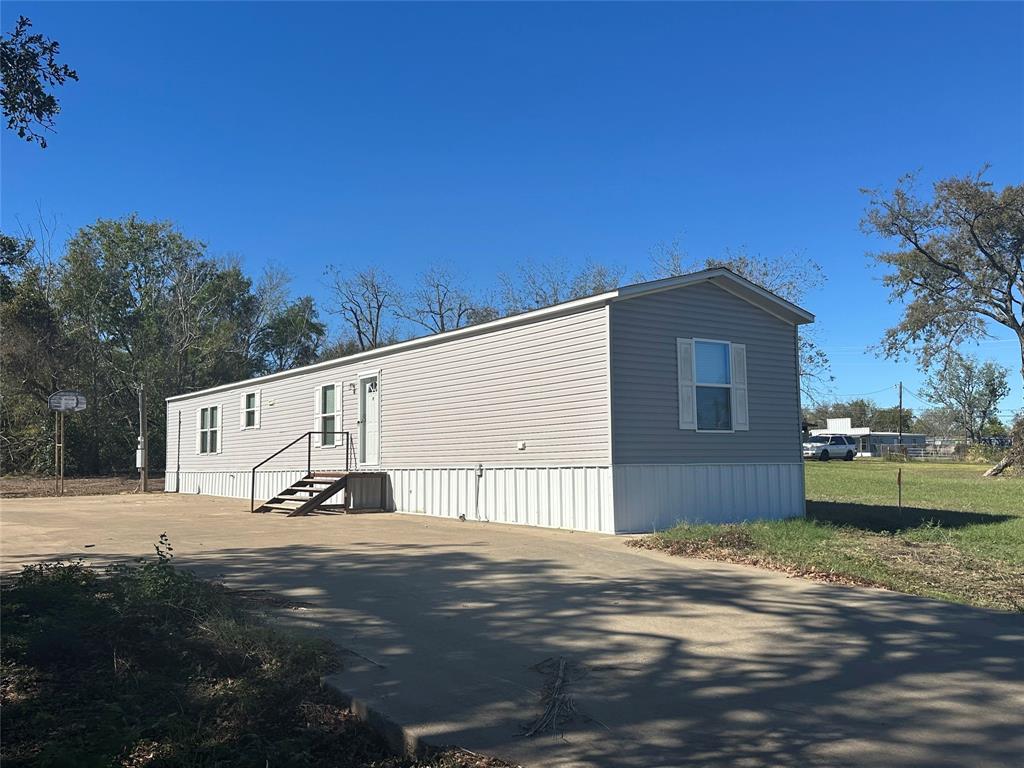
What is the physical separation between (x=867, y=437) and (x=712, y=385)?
6589 cm

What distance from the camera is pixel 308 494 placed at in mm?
16547

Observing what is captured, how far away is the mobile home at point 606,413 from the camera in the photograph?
11.4 m

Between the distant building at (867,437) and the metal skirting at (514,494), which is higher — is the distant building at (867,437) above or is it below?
above

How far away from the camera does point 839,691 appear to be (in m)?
4.45

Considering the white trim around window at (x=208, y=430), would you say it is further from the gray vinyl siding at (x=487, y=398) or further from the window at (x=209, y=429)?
the gray vinyl siding at (x=487, y=398)

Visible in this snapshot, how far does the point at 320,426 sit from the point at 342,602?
39.6 feet

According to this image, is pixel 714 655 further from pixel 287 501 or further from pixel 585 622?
pixel 287 501

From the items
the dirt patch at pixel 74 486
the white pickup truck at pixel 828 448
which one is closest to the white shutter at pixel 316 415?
the dirt patch at pixel 74 486

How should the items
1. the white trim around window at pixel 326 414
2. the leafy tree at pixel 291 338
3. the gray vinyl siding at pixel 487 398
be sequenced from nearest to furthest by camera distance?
1. the gray vinyl siding at pixel 487 398
2. the white trim around window at pixel 326 414
3. the leafy tree at pixel 291 338

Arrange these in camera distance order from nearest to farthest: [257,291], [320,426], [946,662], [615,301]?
[946,662]
[615,301]
[320,426]
[257,291]

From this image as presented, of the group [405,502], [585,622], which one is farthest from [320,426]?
[585,622]

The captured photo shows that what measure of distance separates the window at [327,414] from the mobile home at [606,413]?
6.03ft

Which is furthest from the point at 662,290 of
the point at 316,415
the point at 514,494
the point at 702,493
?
the point at 316,415

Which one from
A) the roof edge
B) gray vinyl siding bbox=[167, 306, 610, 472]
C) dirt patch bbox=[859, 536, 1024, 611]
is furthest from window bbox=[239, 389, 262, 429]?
dirt patch bbox=[859, 536, 1024, 611]
